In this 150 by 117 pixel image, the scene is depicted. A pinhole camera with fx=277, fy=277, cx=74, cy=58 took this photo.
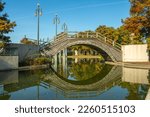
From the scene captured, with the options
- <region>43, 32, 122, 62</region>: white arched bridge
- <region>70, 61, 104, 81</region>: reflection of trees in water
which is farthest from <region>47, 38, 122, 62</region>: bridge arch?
<region>70, 61, 104, 81</region>: reflection of trees in water

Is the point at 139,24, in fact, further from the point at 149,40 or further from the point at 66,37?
the point at 66,37

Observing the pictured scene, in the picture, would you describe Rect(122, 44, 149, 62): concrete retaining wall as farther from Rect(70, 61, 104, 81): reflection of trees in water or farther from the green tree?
the green tree

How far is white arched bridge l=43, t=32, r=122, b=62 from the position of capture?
129 ft

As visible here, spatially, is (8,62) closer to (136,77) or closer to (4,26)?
(4,26)

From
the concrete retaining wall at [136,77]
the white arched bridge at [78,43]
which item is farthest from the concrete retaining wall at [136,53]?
the concrete retaining wall at [136,77]

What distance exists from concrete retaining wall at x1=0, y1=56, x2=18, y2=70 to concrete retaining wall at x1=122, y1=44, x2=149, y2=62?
727 inches

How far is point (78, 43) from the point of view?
41875 mm

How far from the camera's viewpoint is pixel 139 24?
35.5 m

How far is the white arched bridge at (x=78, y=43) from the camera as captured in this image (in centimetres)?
3925

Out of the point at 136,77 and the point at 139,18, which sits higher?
the point at 139,18

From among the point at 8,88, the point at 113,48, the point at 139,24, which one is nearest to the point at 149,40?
the point at 139,24

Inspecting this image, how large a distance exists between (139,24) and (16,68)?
647 inches

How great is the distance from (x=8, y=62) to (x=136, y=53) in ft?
65.1

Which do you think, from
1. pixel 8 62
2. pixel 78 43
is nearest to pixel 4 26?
pixel 8 62
